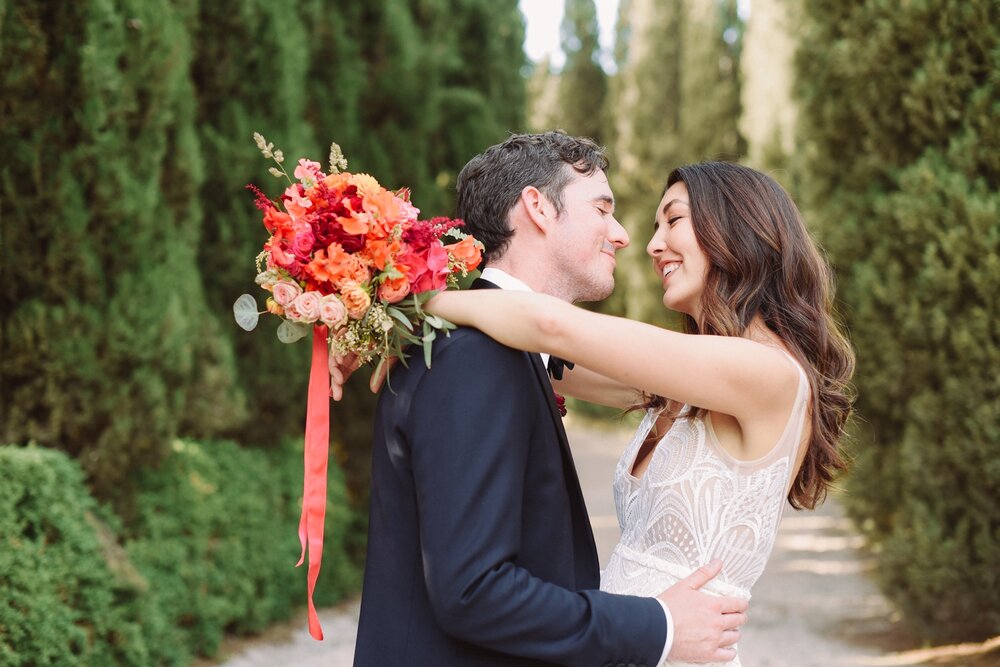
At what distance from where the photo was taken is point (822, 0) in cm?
688

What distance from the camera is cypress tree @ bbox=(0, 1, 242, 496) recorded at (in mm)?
4645

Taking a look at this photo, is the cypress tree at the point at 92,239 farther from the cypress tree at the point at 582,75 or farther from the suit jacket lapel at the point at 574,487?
the cypress tree at the point at 582,75

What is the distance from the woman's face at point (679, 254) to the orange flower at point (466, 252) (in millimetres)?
612

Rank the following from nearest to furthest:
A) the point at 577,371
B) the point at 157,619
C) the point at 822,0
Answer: the point at 577,371 < the point at 157,619 < the point at 822,0

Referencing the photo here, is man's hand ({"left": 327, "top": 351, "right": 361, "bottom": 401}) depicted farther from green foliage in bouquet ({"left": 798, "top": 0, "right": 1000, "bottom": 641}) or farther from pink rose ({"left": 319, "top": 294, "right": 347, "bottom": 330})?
green foliage in bouquet ({"left": 798, "top": 0, "right": 1000, "bottom": 641})

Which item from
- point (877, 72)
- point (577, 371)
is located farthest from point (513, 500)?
point (877, 72)

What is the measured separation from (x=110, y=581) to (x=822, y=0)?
19.3ft

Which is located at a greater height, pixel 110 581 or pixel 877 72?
pixel 877 72

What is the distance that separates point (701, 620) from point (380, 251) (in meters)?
1.11

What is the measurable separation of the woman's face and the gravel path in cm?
427

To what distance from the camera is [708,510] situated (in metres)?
2.52

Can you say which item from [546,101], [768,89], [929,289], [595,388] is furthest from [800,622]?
[546,101]

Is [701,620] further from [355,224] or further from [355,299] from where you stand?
[355,224]

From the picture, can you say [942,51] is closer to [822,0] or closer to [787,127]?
[822,0]
